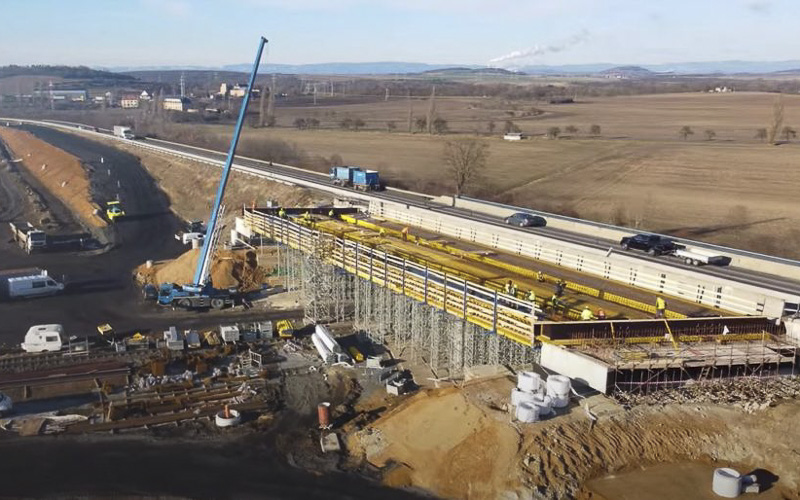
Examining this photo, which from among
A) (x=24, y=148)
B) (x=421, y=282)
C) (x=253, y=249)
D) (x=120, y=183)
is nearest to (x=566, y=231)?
(x=421, y=282)

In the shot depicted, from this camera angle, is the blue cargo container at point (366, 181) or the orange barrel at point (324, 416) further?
the blue cargo container at point (366, 181)

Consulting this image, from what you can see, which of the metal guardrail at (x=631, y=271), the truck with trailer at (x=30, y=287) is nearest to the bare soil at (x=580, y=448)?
the metal guardrail at (x=631, y=271)

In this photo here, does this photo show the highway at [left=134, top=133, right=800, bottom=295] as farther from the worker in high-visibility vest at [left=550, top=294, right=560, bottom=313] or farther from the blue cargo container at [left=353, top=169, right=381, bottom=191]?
the worker in high-visibility vest at [left=550, top=294, right=560, bottom=313]

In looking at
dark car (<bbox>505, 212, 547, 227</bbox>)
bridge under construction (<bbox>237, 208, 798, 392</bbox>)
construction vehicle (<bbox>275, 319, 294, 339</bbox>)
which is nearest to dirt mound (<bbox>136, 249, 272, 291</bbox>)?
bridge under construction (<bbox>237, 208, 798, 392</bbox>)

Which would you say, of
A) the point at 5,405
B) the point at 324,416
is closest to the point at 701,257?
the point at 324,416

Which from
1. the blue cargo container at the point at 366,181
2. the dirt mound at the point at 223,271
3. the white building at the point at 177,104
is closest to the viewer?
the dirt mound at the point at 223,271

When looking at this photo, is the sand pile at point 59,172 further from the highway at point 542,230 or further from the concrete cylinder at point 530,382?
the concrete cylinder at point 530,382

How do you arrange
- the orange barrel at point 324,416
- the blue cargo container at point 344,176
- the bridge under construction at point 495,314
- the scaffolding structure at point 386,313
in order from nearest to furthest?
the bridge under construction at point 495,314 → the orange barrel at point 324,416 → the scaffolding structure at point 386,313 → the blue cargo container at point 344,176
